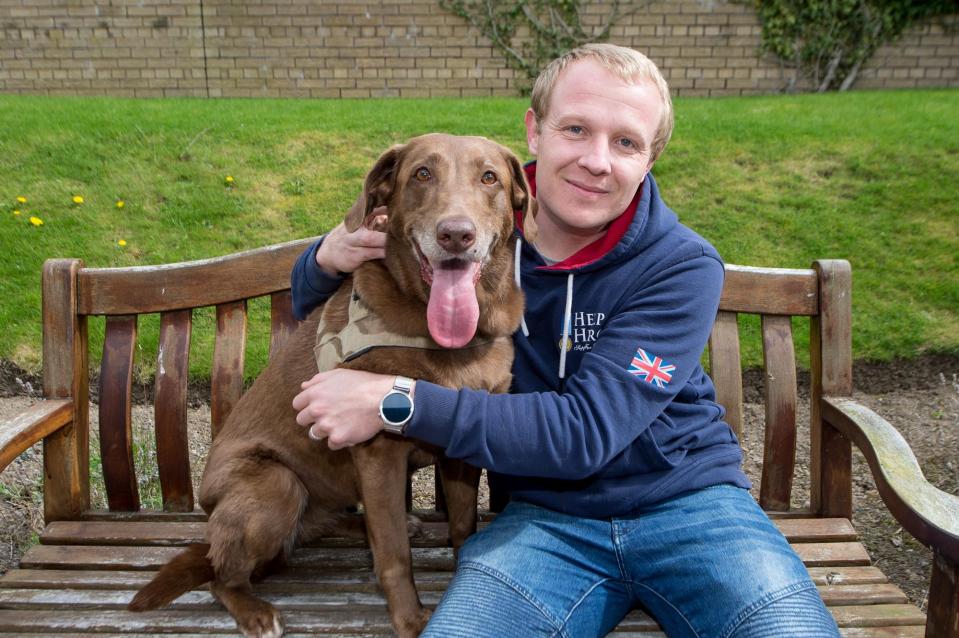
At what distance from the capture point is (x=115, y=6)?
1232 cm

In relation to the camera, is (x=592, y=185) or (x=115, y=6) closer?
(x=592, y=185)

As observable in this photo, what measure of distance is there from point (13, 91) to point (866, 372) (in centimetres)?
1335

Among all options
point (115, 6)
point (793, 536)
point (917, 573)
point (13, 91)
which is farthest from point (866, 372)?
point (13, 91)

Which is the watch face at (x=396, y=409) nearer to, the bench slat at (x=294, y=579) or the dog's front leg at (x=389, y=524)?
the dog's front leg at (x=389, y=524)

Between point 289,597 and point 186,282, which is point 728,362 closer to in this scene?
point 289,597

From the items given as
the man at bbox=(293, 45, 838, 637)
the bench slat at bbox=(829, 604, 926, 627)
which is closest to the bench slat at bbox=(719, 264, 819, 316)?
the man at bbox=(293, 45, 838, 637)

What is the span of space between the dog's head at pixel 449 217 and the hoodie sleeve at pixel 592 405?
0.86 ft

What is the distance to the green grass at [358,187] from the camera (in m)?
5.55

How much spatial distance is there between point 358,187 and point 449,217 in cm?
467

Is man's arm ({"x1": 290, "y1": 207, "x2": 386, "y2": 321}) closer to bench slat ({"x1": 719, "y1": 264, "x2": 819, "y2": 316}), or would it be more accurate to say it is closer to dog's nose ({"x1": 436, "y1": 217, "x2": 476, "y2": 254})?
dog's nose ({"x1": 436, "y1": 217, "x2": 476, "y2": 254})

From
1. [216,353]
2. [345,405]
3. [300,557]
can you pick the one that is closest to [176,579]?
→ [300,557]

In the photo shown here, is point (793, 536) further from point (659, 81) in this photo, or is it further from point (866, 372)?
point (866, 372)

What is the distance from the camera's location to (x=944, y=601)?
74.9 inches

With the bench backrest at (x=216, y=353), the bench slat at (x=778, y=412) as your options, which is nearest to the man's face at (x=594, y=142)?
the bench backrest at (x=216, y=353)
